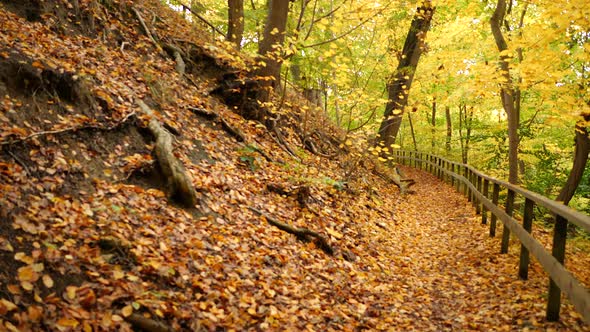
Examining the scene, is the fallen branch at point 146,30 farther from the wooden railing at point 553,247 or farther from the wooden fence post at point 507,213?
the wooden fence post at point 507,213

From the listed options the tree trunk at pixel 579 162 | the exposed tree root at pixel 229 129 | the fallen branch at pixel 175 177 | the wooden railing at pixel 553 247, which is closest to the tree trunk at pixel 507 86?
the tree trunk at pixel 579 162

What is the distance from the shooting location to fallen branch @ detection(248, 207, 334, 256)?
20.8 ft

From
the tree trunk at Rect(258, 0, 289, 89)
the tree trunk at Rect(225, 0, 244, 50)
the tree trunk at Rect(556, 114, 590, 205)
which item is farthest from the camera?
the tree trunk at Rect(225, 0, 244, 50)

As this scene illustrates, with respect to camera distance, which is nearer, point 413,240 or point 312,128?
point 413,240

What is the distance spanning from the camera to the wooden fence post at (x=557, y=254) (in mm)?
3988

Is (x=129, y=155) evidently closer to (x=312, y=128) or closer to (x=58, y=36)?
(x=58, y=36)

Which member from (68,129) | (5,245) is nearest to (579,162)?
(68,129)

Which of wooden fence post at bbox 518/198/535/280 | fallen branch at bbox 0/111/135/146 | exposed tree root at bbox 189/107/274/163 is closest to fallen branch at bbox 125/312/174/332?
fallen branch at bbox 0/111/135/146

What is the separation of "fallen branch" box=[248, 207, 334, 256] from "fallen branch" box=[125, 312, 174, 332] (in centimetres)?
304

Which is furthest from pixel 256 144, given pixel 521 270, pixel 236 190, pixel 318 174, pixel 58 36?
pixel 521 270

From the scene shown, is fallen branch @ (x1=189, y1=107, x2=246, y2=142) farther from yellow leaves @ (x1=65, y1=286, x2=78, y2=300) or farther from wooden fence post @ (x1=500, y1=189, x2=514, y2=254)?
Answer: yellow leaves @ (x1=65, y1=286, x2=78, y2=300)

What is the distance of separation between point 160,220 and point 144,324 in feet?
5.64

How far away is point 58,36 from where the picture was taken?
7.16 meters

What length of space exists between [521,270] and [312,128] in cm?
757
